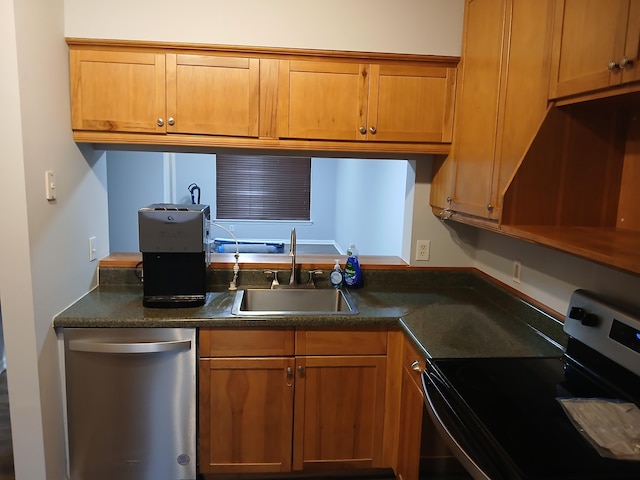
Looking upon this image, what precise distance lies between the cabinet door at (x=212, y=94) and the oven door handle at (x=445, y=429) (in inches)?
53.9

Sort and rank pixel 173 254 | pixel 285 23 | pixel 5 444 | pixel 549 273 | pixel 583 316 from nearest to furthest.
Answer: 1. pixel 583 316
2. pixel 549 273
3. pixel 173 254
4. pixel 285 23
5. pixel 5 444

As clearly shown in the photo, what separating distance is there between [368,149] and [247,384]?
1.24 meters

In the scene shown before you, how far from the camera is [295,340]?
79.3 inches

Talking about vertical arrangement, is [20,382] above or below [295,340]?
below

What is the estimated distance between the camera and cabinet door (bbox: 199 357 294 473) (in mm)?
2014

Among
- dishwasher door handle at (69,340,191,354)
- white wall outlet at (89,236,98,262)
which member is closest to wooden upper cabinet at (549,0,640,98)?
dishwasher door handle at (69,340,191,354)

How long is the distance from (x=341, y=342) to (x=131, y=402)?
0.95 m

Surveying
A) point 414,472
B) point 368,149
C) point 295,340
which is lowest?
point 414,472

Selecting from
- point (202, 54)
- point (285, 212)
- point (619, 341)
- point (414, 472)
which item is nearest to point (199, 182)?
point (285, 212)

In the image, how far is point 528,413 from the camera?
3.97 feet

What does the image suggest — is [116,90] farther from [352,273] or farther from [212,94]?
[352,273]

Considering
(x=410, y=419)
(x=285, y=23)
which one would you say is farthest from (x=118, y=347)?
(x=285, y=23)

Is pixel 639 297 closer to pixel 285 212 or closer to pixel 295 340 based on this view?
pixel 295 340

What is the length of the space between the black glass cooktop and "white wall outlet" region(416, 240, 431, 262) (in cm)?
101
